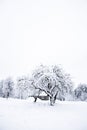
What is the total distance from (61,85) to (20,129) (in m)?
20.6

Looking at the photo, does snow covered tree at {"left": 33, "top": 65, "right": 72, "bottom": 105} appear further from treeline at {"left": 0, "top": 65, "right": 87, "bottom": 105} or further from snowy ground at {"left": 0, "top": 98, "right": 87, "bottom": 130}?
snowy ground at {"left": 0, "top": 98, "right": 87, "bottom": 130}

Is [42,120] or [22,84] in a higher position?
[22,84]

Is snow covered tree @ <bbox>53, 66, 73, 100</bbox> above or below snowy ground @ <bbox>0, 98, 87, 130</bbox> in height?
above

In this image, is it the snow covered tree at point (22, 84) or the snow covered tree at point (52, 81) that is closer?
the snow covered tree at point (52, 81)

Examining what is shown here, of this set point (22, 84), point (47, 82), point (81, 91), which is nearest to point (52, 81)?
point (47, 82)

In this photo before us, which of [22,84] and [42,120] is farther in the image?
[22,84]

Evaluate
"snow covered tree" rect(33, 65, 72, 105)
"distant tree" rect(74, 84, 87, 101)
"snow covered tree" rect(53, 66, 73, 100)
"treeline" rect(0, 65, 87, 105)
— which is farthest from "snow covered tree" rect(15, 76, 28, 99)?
"distant tree" rect(74, 84, 87, 101)

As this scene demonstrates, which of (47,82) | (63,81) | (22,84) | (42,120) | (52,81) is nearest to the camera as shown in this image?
(42,120)

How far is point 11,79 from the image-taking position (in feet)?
249

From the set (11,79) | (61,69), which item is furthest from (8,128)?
(11,79)

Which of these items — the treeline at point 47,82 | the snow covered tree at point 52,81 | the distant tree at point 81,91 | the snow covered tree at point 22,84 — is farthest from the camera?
the distant tree at point 81,91

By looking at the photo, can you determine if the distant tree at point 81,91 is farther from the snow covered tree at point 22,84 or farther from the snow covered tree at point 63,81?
the snow covered tree at point 22,84

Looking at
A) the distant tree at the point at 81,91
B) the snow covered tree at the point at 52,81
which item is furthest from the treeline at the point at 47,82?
the distant tree at the point at 81,91

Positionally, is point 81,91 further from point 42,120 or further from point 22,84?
point 42,120
